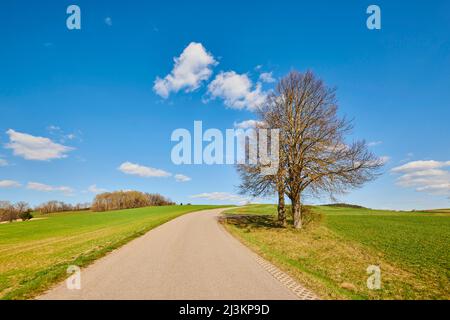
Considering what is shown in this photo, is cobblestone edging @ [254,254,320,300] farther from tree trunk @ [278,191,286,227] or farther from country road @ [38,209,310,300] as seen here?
tree trunk @ [278,191,286,227]

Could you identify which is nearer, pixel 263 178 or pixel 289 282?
pixel 289 282

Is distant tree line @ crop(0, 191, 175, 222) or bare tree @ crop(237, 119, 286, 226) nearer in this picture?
bare tree @ crop(237, 119, 286, 226)

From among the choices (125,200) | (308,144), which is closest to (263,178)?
(308,144)

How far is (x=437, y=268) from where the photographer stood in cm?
1024

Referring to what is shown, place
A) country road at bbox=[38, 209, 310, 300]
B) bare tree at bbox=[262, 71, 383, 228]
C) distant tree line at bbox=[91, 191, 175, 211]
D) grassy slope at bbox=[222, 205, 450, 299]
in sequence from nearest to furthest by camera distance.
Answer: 1. country road at bbox=[38, 209, 310, 300]
2. grassy slope at bbox=[222, 205, 450, 299]
3. bare tree at bbox=[262, 71, 383, 228]
4. distant tree line at bbox=[91, 191, 175, 211]

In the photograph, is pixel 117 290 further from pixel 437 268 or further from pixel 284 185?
pixel 284 185

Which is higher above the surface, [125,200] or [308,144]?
[308,144]

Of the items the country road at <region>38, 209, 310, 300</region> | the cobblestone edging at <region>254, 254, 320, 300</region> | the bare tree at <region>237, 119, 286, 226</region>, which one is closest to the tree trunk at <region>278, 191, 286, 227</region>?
the bare tree at <region>237, 119, 286, 226</region>

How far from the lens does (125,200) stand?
5153 inches

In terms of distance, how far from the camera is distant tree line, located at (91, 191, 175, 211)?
12723cm

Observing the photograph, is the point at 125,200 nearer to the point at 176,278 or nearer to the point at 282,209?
the point at 282,209

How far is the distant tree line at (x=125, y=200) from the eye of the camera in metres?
127

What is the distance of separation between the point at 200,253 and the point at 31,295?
5.89m
